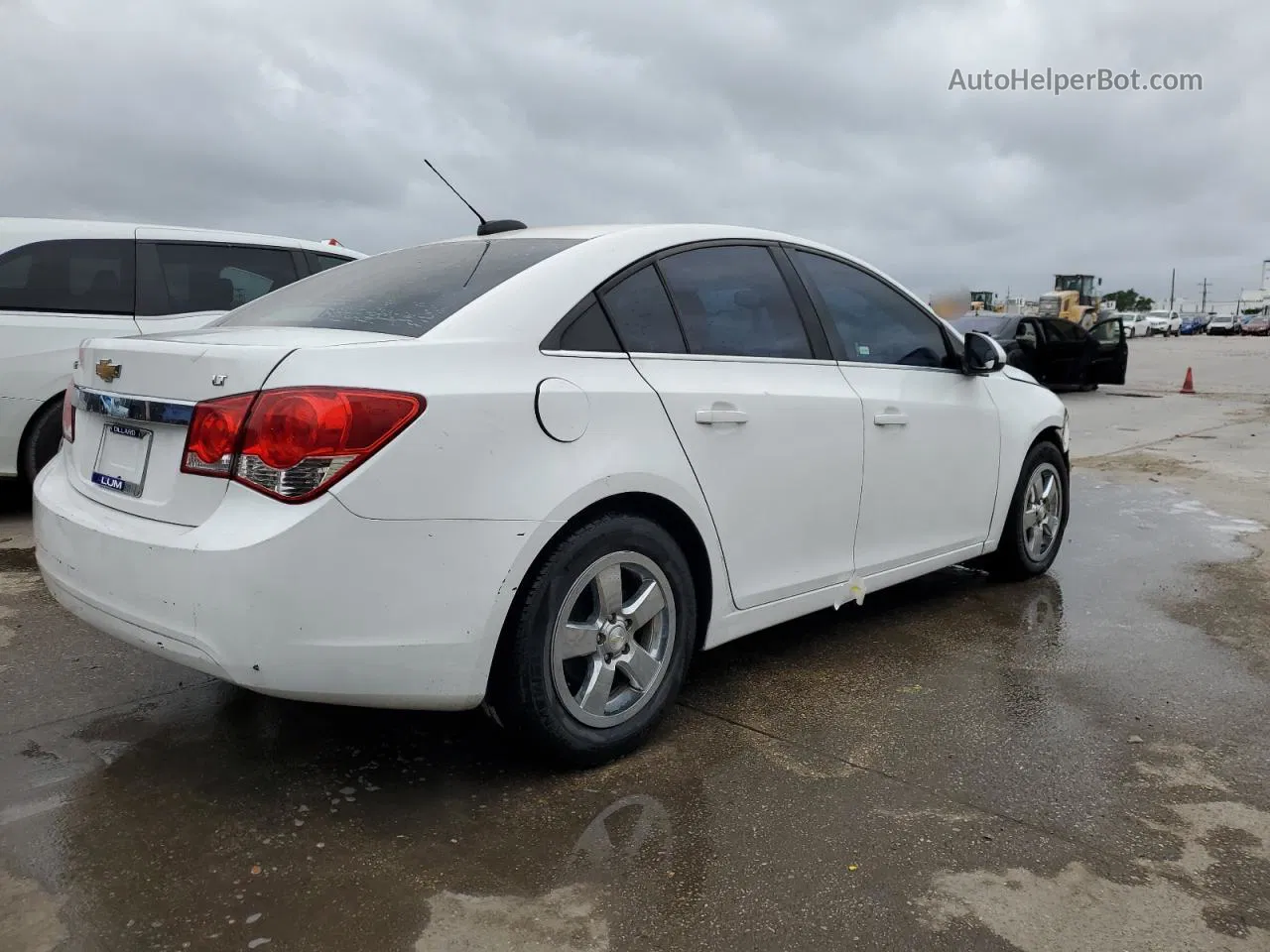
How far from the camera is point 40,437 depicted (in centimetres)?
615

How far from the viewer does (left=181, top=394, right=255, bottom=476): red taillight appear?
2496mm

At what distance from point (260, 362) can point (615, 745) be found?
143 cm

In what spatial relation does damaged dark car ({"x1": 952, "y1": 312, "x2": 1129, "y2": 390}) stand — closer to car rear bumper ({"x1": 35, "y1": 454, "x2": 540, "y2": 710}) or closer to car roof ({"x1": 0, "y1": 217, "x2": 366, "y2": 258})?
car roof ({"x1": 0, "y1": 217, "x2": 366, "y2": 258})

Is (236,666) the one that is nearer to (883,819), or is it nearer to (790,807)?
(790,807)

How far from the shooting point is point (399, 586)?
8.20ft

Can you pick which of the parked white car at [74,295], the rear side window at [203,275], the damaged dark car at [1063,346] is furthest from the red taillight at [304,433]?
the damaged dark car at [1063,346]

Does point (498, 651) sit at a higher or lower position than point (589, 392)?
lower

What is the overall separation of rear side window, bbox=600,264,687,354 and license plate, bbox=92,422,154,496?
132 centimetres

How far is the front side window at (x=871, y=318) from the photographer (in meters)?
3.92

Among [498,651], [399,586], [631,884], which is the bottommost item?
[631,884]

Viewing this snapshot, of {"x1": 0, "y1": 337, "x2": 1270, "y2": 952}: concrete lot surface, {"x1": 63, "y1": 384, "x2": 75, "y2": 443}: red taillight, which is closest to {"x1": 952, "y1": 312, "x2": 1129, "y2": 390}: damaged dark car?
{"x1": 0, "y1": 337, "x2": 1270, "y2": 952}: concrete lot surface

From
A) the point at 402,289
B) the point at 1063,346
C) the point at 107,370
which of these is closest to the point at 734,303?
the point at 402,289

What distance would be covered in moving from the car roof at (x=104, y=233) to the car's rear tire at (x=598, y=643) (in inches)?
167

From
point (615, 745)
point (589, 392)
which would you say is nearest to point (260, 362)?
point (589, 392)
